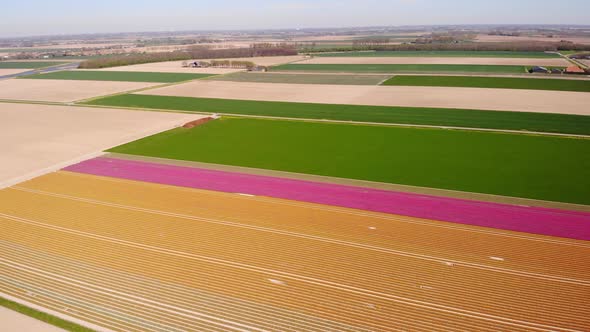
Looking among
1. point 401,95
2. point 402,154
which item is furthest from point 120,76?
point 402,154

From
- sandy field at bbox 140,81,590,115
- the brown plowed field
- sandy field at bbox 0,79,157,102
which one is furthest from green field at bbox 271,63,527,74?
the brown plowed field

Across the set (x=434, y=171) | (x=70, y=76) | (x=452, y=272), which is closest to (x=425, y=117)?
(x=434, y=171)

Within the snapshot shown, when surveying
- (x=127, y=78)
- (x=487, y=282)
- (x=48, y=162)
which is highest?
(x=127, y=78)

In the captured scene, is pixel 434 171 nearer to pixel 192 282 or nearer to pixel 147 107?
pixel 192 282

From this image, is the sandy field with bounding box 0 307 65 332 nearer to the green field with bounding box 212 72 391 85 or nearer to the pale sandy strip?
the pale sandy strip

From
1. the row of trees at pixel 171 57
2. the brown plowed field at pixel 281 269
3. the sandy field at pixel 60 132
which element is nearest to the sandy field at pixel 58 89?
the sandy field at pixel 60 132

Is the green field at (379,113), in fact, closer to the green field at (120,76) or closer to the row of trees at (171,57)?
the green field at (120,76)

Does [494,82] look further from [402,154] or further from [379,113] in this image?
[402,154]
